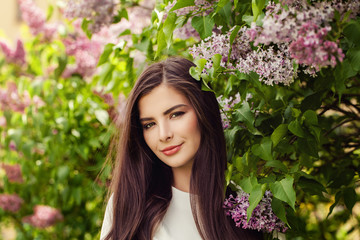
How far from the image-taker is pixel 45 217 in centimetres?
260

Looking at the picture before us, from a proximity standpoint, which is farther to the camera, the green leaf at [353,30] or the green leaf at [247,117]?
the green leaf at [247,117]

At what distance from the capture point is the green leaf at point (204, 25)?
1.30 metres

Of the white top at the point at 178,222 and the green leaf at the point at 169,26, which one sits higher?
the green leaf at the point at 169,26

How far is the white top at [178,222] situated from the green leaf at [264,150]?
446mm

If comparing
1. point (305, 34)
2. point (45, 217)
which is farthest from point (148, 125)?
point (45, 217)

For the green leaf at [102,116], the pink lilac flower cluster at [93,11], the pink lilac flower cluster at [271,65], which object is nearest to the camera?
the pink lilac flower cluster at [271,65]

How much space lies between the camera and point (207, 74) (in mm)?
1253

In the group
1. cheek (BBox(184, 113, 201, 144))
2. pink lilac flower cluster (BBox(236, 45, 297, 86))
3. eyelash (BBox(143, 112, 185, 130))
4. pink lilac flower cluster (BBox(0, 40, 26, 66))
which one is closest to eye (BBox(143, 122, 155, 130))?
eyelash (BBox(143, 112, 185, 130))

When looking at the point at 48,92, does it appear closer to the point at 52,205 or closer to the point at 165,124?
the point at 52,205

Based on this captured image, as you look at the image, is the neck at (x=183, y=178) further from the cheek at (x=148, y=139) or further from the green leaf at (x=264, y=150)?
the green leaf at (x=264, y=150)

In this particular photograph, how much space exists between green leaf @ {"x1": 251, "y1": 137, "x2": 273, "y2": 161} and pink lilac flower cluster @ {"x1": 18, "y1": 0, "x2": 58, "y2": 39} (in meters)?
1.76

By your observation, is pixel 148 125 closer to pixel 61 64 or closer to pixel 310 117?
pixel 310 117

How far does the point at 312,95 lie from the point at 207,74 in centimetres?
31

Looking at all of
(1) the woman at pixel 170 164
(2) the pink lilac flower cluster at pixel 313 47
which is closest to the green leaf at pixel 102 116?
(1) the woman at pixel 170 164
